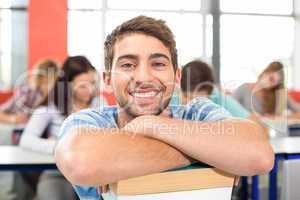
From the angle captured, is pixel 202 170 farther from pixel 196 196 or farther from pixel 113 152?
pixel 113 152

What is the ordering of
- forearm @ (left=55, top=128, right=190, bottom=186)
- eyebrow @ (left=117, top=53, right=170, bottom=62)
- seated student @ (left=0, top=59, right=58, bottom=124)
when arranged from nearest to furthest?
forearm @ (left=55, top=128, right=190, bottom=186), eyebrow @ (left=117, top=53, right=170, bottom=62), seated student @ (left=0, top=59, right=58, bottom=124)

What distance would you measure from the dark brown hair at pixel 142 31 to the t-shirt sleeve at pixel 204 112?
0.42 feet

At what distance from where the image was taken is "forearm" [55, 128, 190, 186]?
0.71 metres

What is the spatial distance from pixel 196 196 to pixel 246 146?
135 mm

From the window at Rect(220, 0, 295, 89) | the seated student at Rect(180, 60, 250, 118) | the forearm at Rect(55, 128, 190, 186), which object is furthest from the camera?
the window at Rect(220, 0, 295, 89)

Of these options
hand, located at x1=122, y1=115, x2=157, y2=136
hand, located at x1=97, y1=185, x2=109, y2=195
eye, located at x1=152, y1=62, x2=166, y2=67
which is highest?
eye, located at x1=152, y1=62, x2=166, y2=67

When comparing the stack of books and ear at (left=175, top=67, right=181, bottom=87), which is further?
ear at (left=175, top=67, right=181, bottom=87)

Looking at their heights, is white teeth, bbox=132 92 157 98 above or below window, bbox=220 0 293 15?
below

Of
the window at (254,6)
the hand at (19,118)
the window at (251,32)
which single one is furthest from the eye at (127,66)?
the window at (254,6)

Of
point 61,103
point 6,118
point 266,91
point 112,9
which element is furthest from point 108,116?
point 6,118

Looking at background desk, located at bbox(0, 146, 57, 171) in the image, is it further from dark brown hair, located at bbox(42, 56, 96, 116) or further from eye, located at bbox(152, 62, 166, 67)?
eye, located at bbox(152, 62, 166, 67)

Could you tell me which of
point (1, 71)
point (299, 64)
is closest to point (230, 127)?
point (1, 71)

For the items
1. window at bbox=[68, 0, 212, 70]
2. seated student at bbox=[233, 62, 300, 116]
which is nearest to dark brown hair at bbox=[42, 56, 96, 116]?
window at bbox=[68, 0, 212, 70]

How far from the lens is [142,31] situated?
83 centimetres
